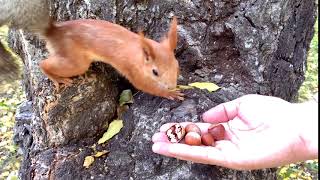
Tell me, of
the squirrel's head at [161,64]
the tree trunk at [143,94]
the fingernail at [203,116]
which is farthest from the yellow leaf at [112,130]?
the fingernail at [203,116]

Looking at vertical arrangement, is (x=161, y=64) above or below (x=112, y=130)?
above

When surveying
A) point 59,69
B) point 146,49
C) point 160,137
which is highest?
point 146,49

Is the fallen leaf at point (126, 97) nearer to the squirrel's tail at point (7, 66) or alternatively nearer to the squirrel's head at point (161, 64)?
the squirrel's head at point (161, 64)

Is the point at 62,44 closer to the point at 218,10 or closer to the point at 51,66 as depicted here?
the point at 51,66

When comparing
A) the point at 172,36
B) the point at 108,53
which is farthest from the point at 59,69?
the point at 172,36

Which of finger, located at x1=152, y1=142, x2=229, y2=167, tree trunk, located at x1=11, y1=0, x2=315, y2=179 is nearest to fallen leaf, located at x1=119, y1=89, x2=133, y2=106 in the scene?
tree trunk, located at x1=11, y1=0, x2=315, y2=179

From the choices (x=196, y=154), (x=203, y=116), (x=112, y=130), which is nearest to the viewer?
(x=196, y=154)

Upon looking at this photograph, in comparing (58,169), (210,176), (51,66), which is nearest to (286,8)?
(210,176)

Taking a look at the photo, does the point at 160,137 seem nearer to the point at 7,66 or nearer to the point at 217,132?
the point at 217,132

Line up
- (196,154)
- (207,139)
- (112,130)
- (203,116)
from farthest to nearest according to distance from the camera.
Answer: (112,130) → (203,116) → (207,139) → (196,154)

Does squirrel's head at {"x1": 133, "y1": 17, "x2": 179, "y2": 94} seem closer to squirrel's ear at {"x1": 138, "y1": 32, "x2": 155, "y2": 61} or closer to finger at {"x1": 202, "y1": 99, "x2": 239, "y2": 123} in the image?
squirrel's ear at {"x1": 138, "y1": 32, "x2": 155, "y2": 61}
